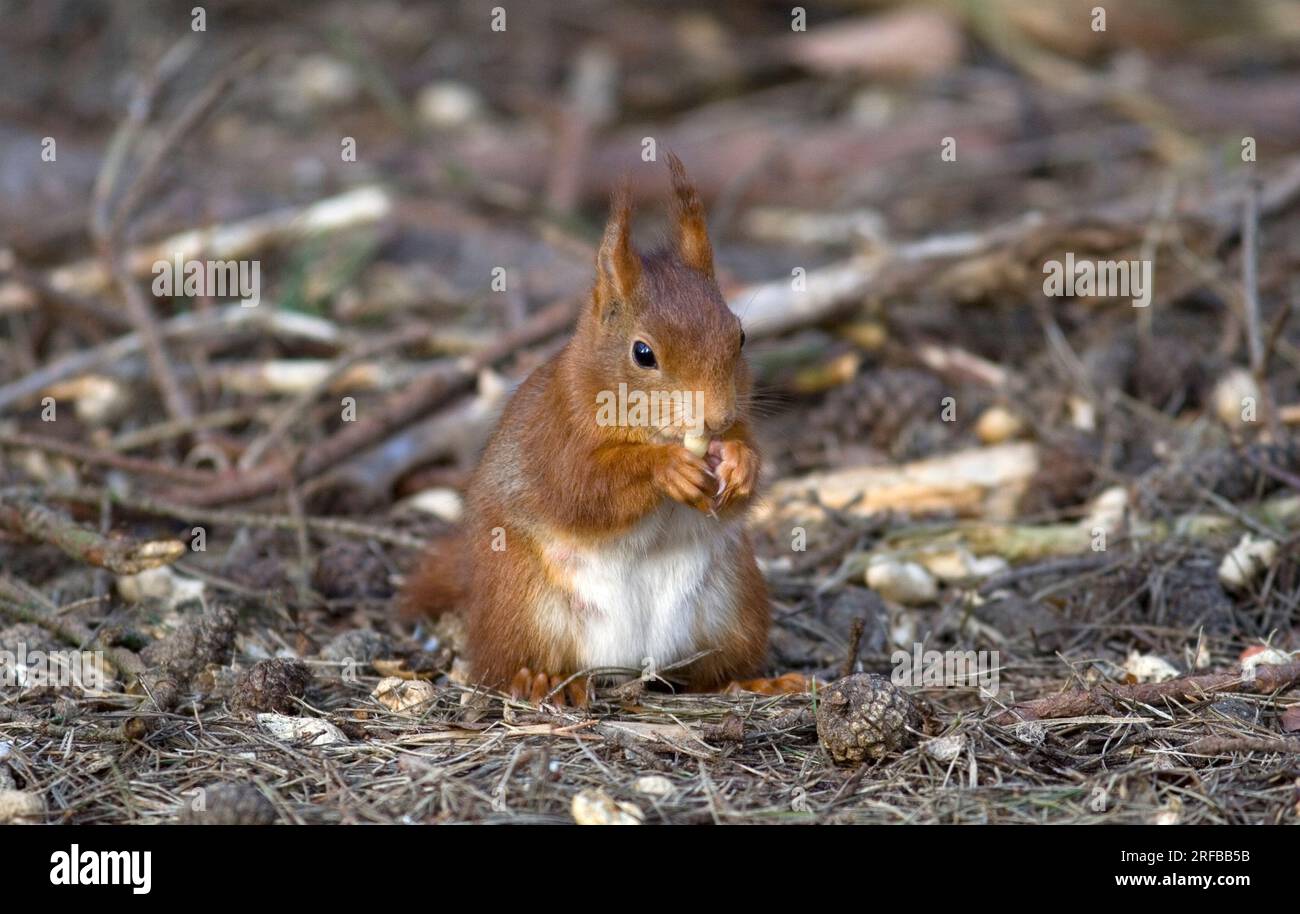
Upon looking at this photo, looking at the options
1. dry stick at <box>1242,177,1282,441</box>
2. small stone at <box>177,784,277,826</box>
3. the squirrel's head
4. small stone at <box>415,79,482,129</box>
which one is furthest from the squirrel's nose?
small stone at <box>415,79,482,129</box>

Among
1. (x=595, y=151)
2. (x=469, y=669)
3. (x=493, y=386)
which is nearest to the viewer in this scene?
(x=469, y=669)

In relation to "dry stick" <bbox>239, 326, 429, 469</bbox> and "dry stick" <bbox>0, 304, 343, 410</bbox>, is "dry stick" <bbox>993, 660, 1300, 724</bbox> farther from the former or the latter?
"dry stick" <bbox>0, 304, 343, 410</bbox>

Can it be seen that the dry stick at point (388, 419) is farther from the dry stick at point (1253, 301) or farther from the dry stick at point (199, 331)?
the dry stick at point (1253, 301)

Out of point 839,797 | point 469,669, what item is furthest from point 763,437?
point 839,797

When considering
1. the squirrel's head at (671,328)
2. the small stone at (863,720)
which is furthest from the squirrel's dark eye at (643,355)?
the small stone at (863,720)

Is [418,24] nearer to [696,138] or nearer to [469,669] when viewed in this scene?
[696,138]

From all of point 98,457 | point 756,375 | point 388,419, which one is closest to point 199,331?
point 388,419
